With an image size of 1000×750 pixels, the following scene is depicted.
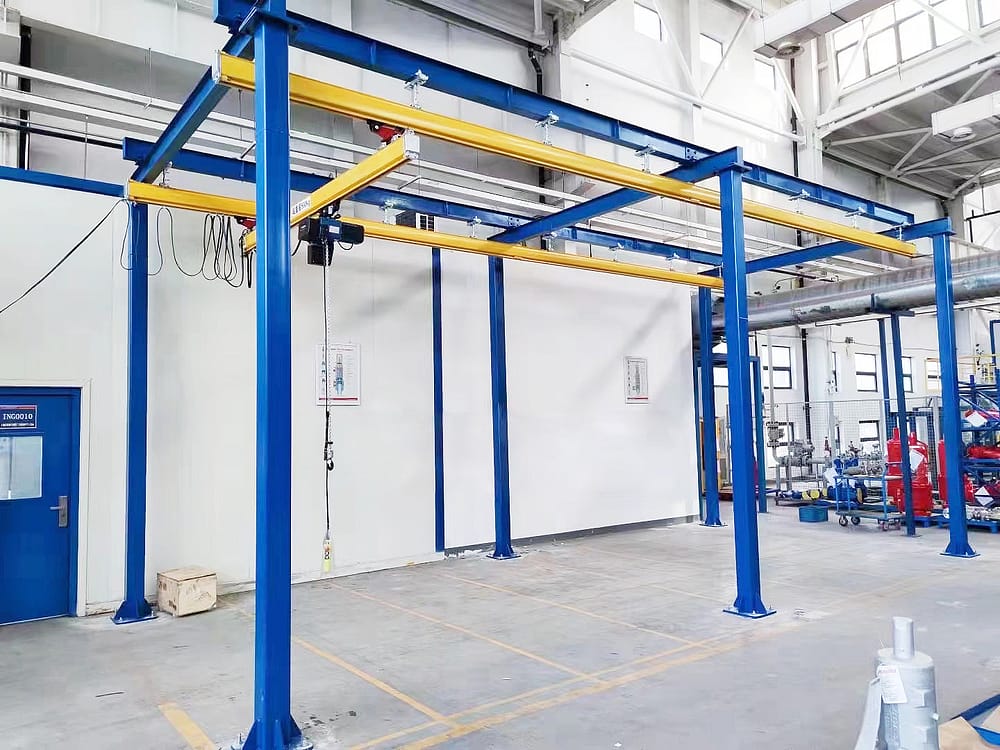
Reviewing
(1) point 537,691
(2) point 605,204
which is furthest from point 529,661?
(2) point 605,204

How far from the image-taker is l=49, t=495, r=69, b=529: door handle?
6.92m

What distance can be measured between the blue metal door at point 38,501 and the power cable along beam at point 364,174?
3255 millimetres

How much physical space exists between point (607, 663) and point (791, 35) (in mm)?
7608

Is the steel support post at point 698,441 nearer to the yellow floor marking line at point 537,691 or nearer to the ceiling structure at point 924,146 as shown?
the yellow floor marking line at point 537,691

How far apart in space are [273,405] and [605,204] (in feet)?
17.1

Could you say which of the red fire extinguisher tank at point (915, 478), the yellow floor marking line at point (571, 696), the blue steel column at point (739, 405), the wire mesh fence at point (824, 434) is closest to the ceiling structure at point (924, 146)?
the wire mesh fence at point (824, 434)

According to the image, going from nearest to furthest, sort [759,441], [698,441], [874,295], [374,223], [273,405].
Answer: [273,405], [374,223], [874,295], [698,441], [759,441]

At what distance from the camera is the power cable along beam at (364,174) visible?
4.88 m

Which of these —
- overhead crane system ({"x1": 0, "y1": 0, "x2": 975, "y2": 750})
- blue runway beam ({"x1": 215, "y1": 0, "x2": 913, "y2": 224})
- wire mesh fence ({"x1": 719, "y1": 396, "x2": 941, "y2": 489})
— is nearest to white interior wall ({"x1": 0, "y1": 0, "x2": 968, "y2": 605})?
overhead crane system ({"x1": 0, "y1": 0, "x2": 975, "y2": 750})

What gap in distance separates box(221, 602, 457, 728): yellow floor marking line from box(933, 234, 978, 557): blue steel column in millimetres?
→ 7753

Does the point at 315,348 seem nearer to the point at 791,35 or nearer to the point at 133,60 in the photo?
the point at 133,60

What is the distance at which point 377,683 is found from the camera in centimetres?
498

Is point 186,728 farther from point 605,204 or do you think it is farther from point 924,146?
point 924,146

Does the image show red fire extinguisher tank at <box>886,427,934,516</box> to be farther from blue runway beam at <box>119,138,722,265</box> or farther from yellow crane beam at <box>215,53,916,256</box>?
yellow crane beam at <box>215,53,916,256</box>
